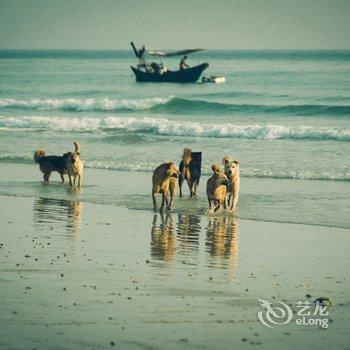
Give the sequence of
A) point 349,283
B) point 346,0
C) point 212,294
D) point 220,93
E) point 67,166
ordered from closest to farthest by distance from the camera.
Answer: point 212,294 → point 349,283 → point 67,166 → point 220,93 → point 346,0

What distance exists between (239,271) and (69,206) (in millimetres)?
5625

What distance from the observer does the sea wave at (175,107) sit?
116ft

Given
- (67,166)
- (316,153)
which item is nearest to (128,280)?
(67,166)

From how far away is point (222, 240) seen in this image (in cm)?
1209

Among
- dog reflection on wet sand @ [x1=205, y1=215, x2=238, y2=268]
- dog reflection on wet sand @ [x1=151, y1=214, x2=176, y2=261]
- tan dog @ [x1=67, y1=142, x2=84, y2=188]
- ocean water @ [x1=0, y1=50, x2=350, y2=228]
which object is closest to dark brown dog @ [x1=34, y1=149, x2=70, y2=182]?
ocean water @ [x1=0, y1=50, x2=350, y2=228]

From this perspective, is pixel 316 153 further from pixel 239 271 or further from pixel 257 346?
pixel 257 346

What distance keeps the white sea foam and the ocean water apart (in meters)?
0.05

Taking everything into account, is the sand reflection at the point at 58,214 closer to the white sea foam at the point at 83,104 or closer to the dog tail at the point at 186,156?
the dog tail at the point at 186,156

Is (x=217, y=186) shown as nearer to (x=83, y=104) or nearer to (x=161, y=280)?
(x=161, y=280)

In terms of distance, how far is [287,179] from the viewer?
18.6 m

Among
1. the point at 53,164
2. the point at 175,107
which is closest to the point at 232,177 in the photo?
the point at 53,164

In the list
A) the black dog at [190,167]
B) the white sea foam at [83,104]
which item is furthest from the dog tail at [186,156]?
the white sea foam at [83,104]

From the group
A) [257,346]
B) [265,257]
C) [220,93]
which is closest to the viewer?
[257,346]

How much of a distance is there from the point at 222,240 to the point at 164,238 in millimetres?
749
